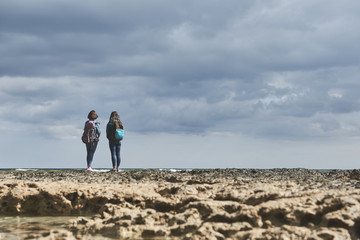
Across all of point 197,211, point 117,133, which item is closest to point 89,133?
point 117,133

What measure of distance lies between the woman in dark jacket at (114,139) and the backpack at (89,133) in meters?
0.57

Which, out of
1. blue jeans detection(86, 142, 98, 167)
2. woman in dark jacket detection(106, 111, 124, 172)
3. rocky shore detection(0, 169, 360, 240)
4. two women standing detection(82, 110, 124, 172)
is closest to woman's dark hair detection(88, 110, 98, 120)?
two women standing detection(82, 110, 124, 172)

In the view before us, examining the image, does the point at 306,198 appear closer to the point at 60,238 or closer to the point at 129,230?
the point at 129,230

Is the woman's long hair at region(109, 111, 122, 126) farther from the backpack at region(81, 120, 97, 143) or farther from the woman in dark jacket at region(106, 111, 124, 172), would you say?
the backpack at region(81, 120, 97, 143)

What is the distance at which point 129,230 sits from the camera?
17.7 ft

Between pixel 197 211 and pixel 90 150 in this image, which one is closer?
pixel 197 211

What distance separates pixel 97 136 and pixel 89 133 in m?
0.35

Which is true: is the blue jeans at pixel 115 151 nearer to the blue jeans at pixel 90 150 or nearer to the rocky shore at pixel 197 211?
the blue jeans at pixel 90 150

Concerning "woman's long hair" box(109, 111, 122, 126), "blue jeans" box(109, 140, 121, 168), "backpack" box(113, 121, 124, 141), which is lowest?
"blue jeans" box(109, 140, 121, 168)

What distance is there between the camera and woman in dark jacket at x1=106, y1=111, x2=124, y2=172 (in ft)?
49.0

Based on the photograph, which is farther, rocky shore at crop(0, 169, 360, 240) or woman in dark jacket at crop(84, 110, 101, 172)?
woman in dark jacket at crop(84, 110, 101, 172)

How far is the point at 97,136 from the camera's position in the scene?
15.0 m

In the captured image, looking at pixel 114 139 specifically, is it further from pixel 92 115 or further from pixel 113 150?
pixel 92 115

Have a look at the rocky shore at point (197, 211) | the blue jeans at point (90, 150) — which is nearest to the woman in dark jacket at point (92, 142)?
the blue jeans at point (90, 150)
